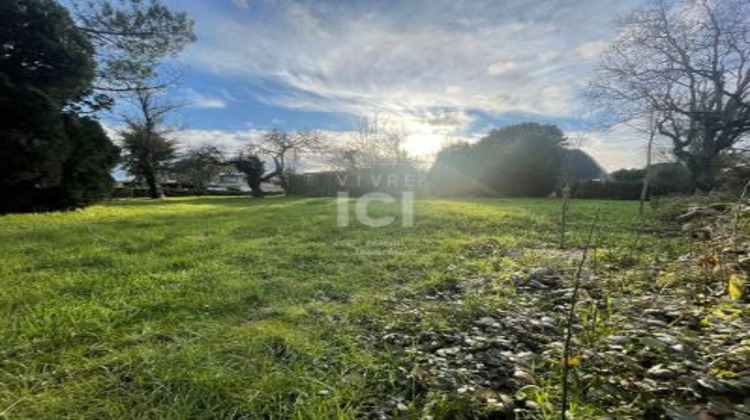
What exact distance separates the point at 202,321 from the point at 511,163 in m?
20.5

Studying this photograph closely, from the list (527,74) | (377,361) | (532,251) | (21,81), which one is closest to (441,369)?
(377,361)

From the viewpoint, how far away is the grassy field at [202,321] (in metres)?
1.46

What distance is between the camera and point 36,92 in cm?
721

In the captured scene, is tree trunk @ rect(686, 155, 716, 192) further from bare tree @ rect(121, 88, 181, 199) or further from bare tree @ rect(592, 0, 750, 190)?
bare tree @ rect(121, 88, 181, 199)

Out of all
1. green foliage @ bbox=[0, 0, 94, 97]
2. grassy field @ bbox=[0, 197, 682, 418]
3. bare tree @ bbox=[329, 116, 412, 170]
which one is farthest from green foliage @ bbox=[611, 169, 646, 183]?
green foliage @ bbox=[0, 0, 94, 97]


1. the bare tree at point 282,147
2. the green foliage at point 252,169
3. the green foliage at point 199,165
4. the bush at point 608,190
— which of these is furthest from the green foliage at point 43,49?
the bush at point 608,190

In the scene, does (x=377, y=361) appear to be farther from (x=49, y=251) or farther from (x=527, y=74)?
(x=527, y=74)

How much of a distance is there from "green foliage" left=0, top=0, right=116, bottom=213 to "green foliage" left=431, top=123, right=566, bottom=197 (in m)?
18.8

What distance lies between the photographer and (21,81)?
7336 millimetres

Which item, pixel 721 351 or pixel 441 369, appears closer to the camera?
pixel 721 351

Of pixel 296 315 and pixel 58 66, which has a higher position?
pixel 58 66

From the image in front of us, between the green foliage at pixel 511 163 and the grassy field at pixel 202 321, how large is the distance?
52.4ft

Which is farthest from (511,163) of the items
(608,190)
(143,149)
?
(143,149)

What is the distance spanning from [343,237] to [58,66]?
7.60 meters
